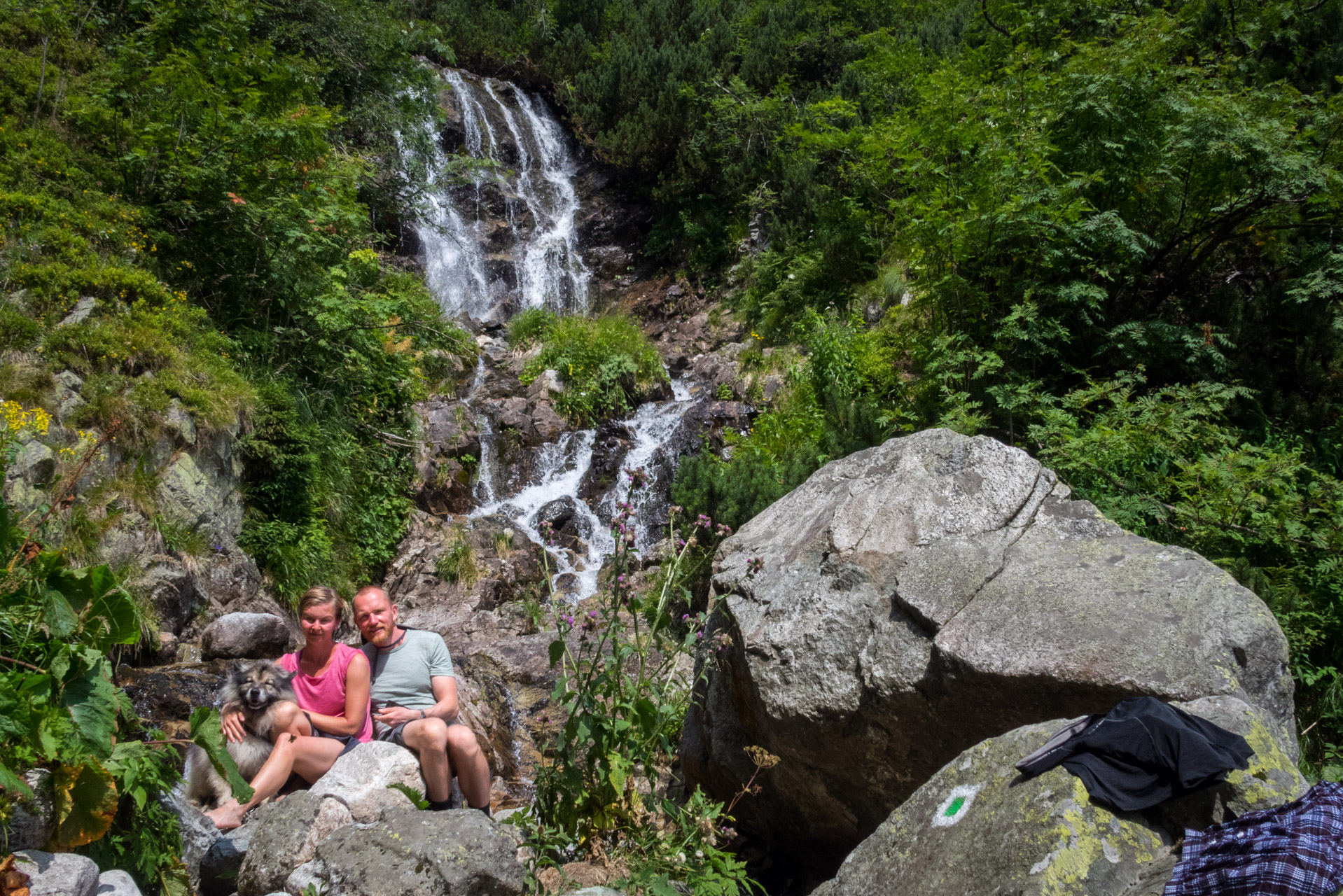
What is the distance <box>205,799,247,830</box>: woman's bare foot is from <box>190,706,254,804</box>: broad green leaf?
851mm

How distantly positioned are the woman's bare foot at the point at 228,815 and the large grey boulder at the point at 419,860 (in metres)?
0.78

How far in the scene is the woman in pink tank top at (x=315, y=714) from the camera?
10.7ft

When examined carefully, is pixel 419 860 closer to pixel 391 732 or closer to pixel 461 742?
pixel 461 742

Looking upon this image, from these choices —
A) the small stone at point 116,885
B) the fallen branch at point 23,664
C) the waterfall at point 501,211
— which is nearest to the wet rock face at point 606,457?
the waterfall at point 501,211

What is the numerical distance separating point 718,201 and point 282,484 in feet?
36.9

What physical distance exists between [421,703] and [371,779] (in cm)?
53

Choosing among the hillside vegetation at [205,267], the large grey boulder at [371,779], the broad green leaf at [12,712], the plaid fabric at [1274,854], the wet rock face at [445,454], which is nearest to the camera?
the plaid fabric at [1274,854]

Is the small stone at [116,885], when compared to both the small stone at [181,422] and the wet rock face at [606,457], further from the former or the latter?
the wet rock face at [606,457]

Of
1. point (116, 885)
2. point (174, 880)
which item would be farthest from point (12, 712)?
point (174, 880)

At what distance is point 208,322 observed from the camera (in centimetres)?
683

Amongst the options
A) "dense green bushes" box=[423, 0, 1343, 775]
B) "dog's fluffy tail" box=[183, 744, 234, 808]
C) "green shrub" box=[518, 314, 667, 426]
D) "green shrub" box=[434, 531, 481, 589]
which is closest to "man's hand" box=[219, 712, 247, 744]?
"dog's fluffy tail" box=[183, 744, 234, 808]

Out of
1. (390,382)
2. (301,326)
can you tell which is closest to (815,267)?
(390,382)

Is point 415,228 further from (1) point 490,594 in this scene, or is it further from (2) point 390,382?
(1) point 490,594

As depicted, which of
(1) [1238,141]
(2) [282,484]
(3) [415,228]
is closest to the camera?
(1) [1238,141]
